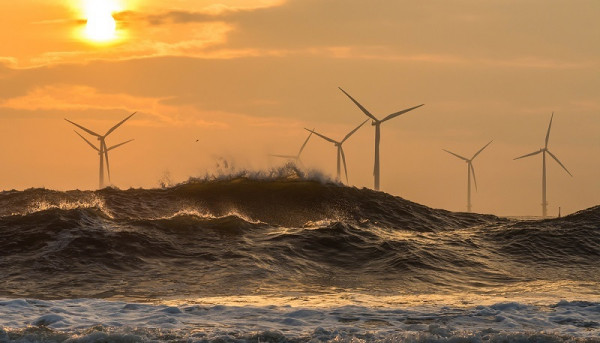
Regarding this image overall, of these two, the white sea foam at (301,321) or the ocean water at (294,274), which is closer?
the white sea foam at (301,321)

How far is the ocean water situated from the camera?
1902 centimetres

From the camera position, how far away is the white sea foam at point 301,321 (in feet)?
59.1

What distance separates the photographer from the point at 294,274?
28.5m

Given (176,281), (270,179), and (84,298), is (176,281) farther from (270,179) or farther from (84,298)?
(270,179)

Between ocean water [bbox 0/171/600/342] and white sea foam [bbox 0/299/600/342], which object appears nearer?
white sea foam [bbox 0/299/600/342]

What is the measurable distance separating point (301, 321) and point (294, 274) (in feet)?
28.8

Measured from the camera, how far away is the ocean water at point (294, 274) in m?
19.0

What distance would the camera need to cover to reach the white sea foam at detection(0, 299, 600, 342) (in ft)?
59.1

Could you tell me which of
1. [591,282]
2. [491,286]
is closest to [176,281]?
[491,286]

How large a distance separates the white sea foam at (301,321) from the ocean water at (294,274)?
5cm

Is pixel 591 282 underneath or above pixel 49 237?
underneath

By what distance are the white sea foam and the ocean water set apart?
50 millimetres

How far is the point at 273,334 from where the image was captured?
18047 millimetres

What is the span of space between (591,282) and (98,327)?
17.6 m
